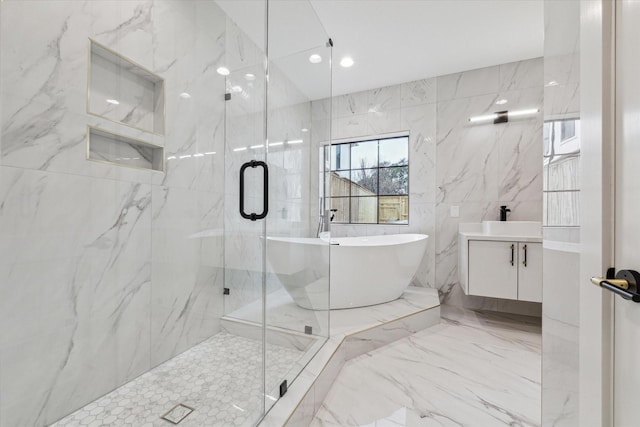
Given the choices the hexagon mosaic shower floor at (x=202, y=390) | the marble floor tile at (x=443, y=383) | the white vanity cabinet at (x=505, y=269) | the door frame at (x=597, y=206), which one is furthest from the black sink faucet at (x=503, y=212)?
the hexagon mosaic shower floor at (x=202, y=390)

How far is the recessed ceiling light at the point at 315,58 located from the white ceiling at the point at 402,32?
57 millimetres

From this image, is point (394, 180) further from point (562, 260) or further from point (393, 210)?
point (562, 260)

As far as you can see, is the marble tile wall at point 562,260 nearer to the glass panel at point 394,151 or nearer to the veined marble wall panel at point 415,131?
the veined marble wall panel at point 415,131

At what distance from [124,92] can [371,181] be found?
299 centimetres

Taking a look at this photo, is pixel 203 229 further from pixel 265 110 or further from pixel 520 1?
pixel 520 1

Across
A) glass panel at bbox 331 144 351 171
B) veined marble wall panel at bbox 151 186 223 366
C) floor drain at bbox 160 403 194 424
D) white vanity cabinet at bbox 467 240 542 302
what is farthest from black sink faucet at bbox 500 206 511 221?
floor drain at bbox 160 403 194 424

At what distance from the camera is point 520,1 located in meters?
2.10

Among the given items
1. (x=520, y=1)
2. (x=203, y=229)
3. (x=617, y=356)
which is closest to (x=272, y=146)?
(x=203, y=229)

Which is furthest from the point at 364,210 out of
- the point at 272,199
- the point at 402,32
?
the point at 272,199

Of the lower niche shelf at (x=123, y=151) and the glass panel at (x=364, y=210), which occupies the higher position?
the lower niche shelf at (x=123, y=151)

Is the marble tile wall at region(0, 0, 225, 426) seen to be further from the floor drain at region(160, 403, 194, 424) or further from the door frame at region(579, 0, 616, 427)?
the door frame at region(579, 0, 616, 427)

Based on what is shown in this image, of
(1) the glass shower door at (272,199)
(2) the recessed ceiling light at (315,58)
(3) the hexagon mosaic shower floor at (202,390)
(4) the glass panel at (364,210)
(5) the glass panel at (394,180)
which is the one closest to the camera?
(3) the hexagon mosaic shower floor at (202,390)

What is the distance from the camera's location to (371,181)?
3.74m

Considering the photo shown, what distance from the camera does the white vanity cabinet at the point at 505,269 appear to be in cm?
235
